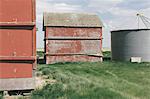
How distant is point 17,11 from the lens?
1073cm

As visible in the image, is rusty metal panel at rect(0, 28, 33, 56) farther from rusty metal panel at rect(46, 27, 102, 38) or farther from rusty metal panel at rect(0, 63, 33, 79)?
rusty metal panel at rect(46, 27, 102, 38)

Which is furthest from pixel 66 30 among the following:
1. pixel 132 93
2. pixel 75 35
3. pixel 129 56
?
pixel 132 93

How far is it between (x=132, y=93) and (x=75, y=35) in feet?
71.2

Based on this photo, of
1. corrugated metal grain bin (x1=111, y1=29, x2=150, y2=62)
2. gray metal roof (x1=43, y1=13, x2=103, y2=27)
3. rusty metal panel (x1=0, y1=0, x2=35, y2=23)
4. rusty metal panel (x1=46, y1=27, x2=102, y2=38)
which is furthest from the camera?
corrugated metal grain bin (x1=111, y1=29, x2=150, y2=62)

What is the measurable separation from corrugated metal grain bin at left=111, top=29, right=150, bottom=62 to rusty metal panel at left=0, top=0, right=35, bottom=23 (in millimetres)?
24322

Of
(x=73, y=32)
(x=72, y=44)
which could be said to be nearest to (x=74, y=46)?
(x=72, y=44)

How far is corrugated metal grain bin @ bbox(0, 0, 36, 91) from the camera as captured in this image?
416 inches

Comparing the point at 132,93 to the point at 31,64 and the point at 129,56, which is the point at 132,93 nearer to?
the point at 31,64

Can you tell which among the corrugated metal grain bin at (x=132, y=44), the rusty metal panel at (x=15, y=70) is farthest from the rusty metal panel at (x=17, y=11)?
the corrugated metal grain bin at (x=132, y=44)

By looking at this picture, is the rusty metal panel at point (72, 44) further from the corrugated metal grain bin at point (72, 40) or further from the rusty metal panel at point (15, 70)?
the rusty metal panel at point (15, 70)

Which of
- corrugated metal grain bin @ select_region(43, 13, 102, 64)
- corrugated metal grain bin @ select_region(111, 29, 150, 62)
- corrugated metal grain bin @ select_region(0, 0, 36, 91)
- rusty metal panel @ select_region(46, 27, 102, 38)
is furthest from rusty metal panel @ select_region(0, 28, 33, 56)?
corrugated metal grain bin @ select_region(111, 29, 150, 62)

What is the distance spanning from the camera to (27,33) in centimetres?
1073

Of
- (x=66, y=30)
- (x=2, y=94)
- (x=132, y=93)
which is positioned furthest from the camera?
(x=66, y=30)

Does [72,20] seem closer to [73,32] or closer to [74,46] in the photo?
[73,32]
